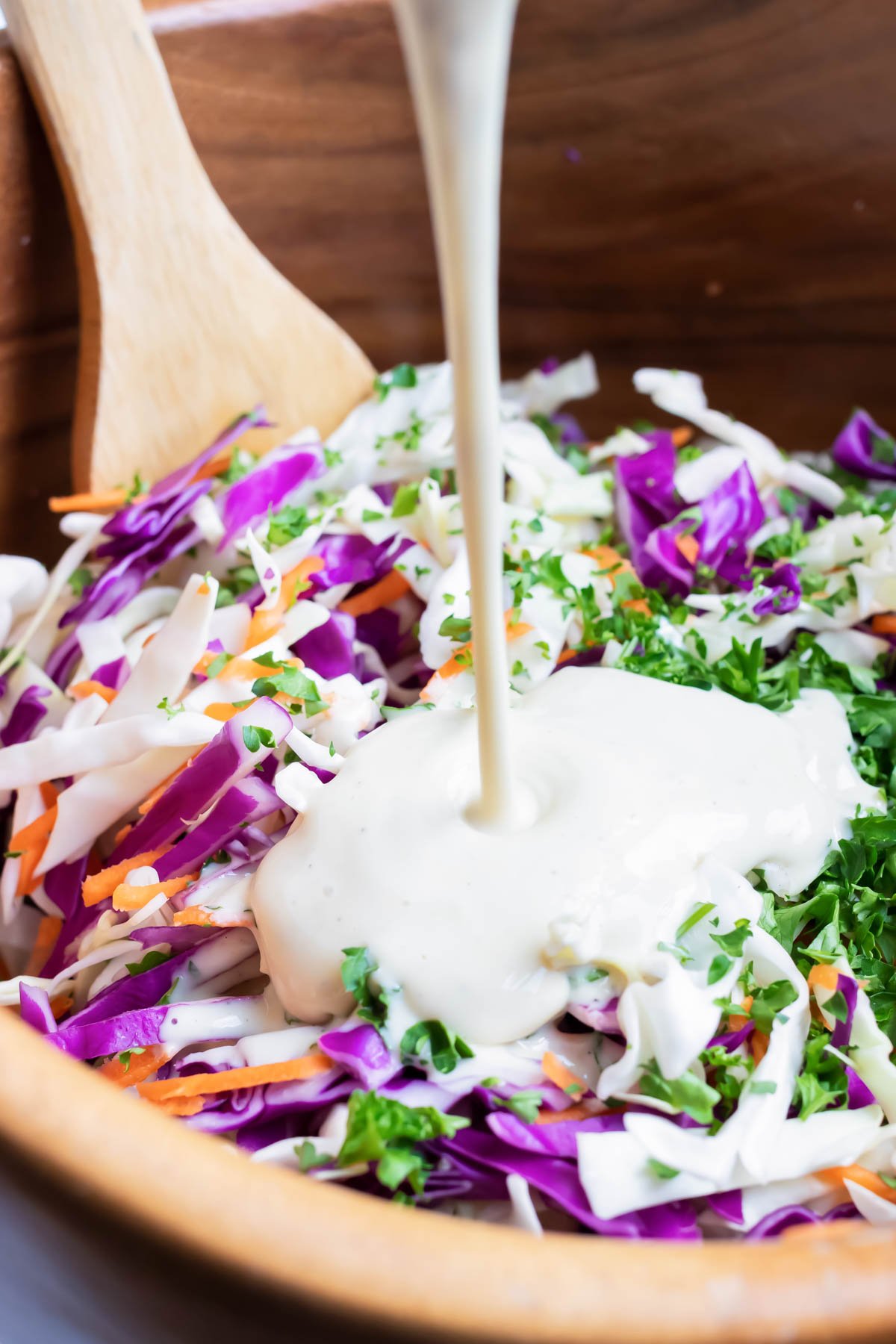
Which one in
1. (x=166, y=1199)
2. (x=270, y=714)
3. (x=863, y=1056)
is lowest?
(x=863, y=1056)

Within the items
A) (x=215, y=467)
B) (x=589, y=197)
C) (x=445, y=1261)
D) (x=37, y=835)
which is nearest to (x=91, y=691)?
(x=37, y=835)

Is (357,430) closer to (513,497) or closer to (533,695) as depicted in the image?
(513,497)

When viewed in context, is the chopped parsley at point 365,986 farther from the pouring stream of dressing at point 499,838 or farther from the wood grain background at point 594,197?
the wood grain background at point 594,197

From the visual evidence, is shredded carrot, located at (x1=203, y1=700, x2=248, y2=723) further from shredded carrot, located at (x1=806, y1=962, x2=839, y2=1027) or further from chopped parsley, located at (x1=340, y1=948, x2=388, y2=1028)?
shredded carrot, located at (x1=806, y1=962, x2=839, y2=1027)

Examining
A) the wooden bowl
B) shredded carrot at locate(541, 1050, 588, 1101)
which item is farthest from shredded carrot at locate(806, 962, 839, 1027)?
the wooden bowl

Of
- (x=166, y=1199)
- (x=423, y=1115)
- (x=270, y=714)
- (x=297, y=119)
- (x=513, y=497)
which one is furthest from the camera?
(x=297, y=119)

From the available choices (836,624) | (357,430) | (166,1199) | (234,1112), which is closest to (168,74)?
(357,430)

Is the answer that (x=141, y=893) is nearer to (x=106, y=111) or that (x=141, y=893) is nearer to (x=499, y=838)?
(x=499, y=838)

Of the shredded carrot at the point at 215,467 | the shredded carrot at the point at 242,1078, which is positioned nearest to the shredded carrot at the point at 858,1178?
the shredded carrot at the point at 242,1078
